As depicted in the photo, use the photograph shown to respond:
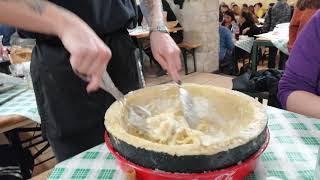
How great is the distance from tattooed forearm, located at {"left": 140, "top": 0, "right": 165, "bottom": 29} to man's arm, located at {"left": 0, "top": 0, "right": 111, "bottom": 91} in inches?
17.1

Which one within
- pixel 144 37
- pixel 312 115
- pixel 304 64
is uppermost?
pixel 304 64

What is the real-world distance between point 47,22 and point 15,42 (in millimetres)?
1920

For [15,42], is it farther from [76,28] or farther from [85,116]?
[76,28]

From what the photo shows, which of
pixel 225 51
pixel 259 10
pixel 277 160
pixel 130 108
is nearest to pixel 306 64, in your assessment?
pixel 277 160

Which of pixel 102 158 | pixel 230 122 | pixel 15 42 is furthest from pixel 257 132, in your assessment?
pixel 15 42

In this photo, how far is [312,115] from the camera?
1.05 m

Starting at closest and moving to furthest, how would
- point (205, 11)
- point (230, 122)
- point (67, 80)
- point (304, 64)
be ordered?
point (230, 122) → point (67, 80) → point (304, 64) → point (205, 11)

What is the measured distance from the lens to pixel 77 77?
3.40ft

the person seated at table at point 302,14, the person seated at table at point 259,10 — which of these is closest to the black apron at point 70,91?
the person seated at table at point 302,14

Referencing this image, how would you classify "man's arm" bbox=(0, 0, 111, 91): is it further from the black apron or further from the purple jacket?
the purple jacket

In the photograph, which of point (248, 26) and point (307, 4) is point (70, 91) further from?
point (248, 26)

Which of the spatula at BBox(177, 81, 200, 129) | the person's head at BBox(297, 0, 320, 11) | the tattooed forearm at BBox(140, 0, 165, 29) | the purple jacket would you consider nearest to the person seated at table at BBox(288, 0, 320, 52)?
the person's head at BBox(297, 0, 320, 11)

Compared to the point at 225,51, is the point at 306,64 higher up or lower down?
higher up

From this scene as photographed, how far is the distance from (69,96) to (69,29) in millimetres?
451
